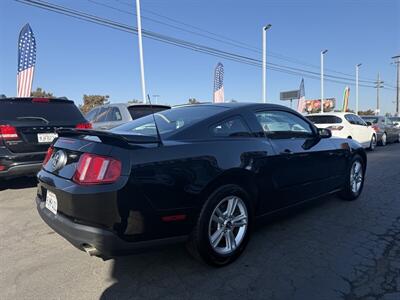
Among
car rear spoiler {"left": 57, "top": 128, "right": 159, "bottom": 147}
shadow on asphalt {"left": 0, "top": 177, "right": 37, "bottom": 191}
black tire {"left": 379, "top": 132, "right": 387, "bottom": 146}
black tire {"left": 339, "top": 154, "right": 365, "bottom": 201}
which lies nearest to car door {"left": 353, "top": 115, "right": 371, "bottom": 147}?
black tire {"left": 379, "top": 132, "right": 387, "bottom": 146}

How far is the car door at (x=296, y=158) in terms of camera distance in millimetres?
3756

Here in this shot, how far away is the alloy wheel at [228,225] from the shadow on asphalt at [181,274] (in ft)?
0.63

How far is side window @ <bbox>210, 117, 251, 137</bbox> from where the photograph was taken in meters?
3.32

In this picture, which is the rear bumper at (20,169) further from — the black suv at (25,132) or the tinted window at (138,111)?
the tinted window at (138,111)

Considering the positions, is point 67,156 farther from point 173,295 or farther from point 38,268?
point 173,295

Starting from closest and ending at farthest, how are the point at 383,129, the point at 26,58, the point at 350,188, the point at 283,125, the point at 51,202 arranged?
the point at 51,202
the point at 283,125
the point at 350,188
the point at 26,58
the point at 383,129

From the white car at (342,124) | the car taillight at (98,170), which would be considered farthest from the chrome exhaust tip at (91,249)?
the white car at (342,124)

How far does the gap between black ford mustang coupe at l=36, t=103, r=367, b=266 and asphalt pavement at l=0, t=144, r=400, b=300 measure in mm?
300

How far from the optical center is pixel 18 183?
695 cm

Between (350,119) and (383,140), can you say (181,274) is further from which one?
(383,140)

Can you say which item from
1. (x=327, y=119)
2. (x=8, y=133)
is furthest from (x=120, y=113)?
(x=327, y=119)

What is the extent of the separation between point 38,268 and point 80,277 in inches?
19.9

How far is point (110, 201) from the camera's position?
8.27 ft

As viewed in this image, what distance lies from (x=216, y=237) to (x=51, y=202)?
59.5 inches
